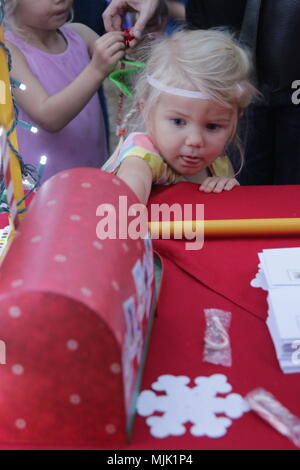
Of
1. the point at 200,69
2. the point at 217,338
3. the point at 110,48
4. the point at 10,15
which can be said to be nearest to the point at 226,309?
the point at 217,338

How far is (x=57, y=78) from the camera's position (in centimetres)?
152

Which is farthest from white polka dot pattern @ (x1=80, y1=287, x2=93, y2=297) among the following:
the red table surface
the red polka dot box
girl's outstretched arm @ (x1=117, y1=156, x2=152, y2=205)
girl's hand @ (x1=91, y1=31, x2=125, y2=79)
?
girl's hand @ (x1=91, y1=31, x2=125, y2=79)

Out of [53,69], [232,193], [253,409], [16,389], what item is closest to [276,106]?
[232,193]

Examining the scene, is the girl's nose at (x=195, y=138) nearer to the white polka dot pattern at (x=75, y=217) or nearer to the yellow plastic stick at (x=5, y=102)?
the yellow plastic stick at (x=5, y=102)

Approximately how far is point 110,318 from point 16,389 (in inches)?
5.0

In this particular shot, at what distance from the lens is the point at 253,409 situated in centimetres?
61

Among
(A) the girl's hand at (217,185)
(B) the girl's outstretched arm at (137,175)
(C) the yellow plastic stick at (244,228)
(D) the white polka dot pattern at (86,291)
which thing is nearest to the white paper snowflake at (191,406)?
(D) the white polka dot pattern at (86,291)

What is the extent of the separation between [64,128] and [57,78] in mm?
136

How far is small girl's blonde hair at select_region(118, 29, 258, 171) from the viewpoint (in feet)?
3.72

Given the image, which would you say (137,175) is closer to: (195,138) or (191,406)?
(195,138)

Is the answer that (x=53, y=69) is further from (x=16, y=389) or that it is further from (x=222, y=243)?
(x=16, y=389)

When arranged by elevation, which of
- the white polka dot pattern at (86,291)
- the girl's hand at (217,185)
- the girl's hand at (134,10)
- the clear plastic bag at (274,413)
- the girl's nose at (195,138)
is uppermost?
the girl's hand at (134,10)

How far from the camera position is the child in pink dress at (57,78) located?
1372mm

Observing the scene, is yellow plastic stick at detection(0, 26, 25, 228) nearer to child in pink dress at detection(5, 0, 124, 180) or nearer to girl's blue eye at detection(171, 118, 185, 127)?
girl's blue eye at detection(171, 118, 185, 127)
